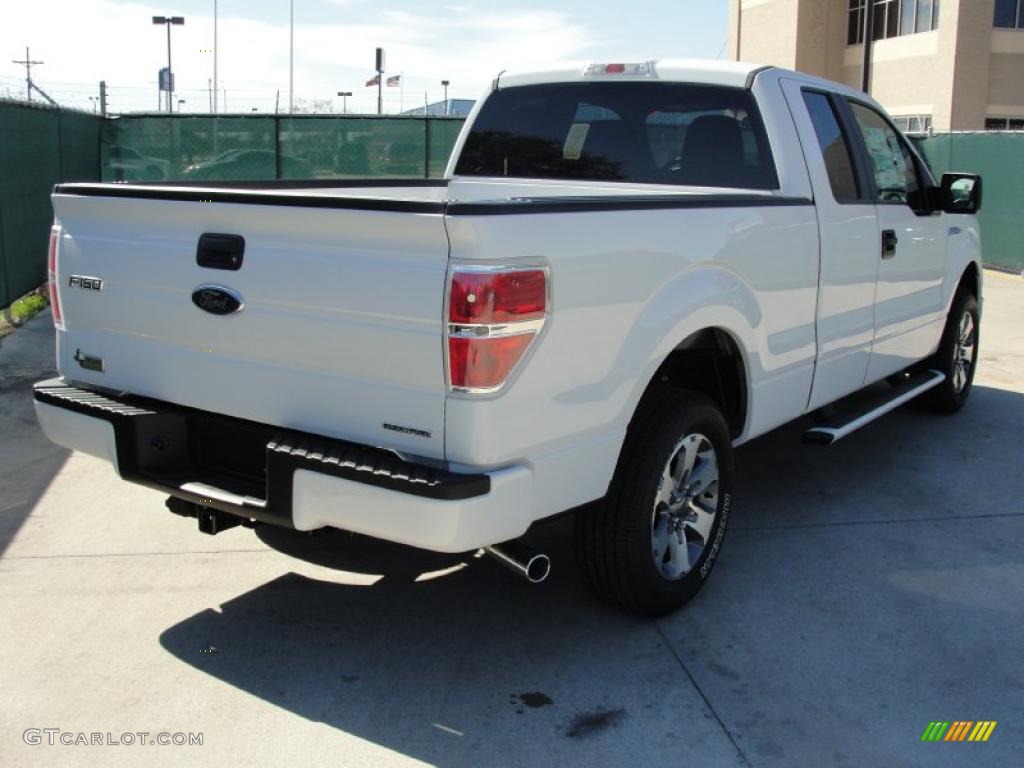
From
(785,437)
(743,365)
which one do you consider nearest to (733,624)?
(743,365)

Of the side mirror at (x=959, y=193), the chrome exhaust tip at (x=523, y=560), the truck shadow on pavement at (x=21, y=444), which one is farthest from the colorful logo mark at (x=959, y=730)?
the truck shadow on pavement at (x=21, y=444)

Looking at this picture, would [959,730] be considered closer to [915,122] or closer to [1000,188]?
[1000,188]

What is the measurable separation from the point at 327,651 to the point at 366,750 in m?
0.67

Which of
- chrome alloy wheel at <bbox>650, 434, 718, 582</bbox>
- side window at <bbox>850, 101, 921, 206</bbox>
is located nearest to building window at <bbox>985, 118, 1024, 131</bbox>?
side window at <bbox>850, 101, 921, 206</bbox>

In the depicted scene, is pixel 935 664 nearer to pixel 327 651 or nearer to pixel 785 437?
pixel 327 651

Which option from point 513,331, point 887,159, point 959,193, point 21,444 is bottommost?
point 21,444

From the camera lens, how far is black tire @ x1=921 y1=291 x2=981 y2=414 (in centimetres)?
Answer: 680

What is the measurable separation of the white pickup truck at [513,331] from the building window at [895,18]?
28514mm

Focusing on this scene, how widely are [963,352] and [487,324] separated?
5132mm

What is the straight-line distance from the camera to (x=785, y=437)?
22.0 ft

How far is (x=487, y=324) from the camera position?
2.99 m

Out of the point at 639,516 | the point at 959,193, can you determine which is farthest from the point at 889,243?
the point at 639,516
